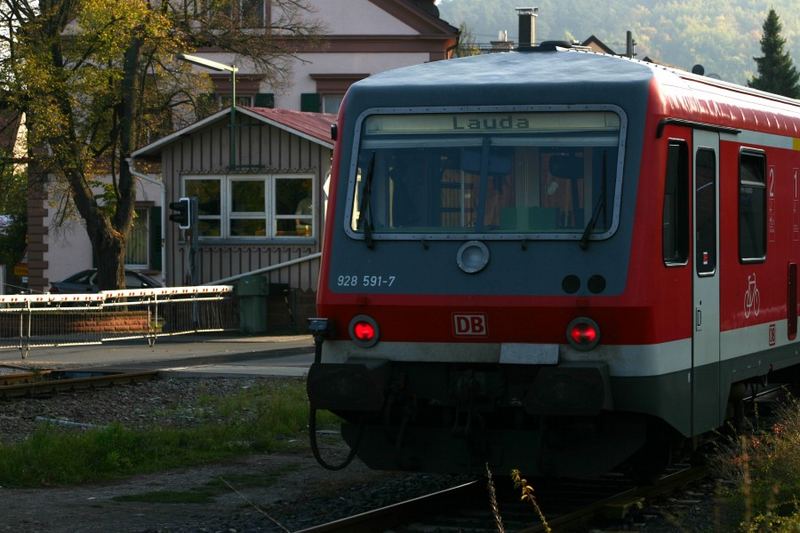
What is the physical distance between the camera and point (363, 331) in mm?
10016

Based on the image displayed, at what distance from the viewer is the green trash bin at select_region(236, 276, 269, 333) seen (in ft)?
103

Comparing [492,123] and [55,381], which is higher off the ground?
[492,123]

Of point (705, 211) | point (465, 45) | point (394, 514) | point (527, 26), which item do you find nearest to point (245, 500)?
point (394, 514)

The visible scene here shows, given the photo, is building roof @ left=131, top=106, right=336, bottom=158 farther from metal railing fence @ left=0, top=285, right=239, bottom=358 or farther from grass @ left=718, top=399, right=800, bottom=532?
grass @ left=718, top=399, right=800, bottom=532

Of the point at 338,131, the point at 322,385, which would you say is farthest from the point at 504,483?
the point at 338,131

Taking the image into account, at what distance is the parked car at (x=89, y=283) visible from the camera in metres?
40.9

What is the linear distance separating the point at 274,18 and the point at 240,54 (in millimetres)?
11743

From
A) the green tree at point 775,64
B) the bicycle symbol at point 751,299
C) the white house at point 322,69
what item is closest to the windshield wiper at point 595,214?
the bicycle symbol at point 751,299

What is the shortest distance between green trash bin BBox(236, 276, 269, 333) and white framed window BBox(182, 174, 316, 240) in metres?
1.19

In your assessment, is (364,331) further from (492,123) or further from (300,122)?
(300,122)

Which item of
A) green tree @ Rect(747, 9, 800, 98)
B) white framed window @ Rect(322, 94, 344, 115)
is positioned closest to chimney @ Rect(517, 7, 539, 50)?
white framed window @ Rect(322, 94, 344, 115)

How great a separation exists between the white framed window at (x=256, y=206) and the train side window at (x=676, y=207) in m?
22.0

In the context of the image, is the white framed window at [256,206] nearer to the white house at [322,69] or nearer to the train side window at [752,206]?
the white house at [322,69]

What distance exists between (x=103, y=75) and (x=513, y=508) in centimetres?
2167
